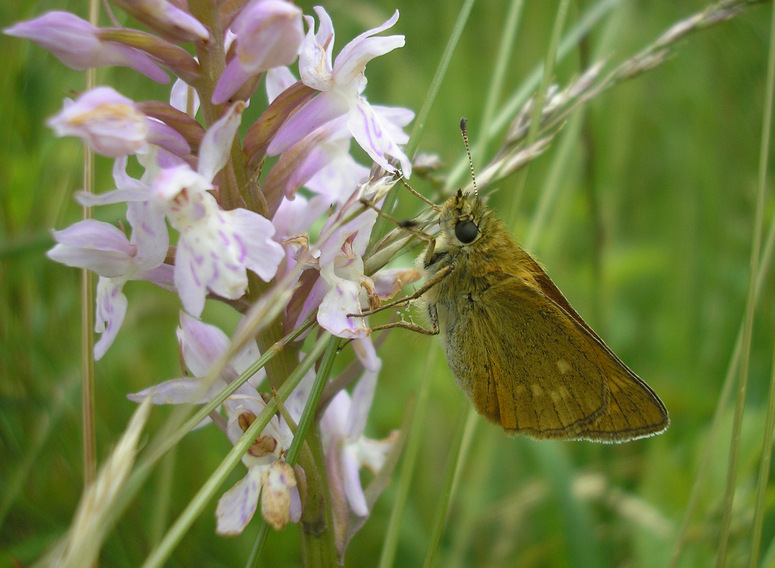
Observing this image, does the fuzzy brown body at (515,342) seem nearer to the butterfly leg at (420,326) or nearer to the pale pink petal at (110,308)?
the butterfly leg at (420,326)

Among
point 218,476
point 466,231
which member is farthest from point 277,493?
point 466,231

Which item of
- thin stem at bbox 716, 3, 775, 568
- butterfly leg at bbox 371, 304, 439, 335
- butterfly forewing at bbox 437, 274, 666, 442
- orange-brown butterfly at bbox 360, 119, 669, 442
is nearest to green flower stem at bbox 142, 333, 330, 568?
butterfly leg at bbox 371, 304, 439, 335

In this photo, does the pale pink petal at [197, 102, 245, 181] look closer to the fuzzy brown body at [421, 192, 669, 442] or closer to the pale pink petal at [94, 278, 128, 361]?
the pale pink petal at [94, 278, 128, 361]

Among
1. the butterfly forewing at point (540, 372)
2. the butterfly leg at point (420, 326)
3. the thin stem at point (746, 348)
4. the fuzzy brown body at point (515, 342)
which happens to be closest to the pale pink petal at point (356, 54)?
the fuzzy brown body at point (515, 342)

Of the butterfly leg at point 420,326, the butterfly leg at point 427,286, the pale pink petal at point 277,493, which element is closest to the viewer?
the pale pink petal at point 277,493

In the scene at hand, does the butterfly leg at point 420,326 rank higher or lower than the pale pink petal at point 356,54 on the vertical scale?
lower

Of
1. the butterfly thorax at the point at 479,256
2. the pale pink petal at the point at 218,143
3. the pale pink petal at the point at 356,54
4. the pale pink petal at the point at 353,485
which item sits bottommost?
the pale pink petal at the point at 353,485

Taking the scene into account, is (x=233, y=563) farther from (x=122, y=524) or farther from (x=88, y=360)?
(x=88, y=360)

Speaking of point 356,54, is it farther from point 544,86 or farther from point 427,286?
point 427,286
